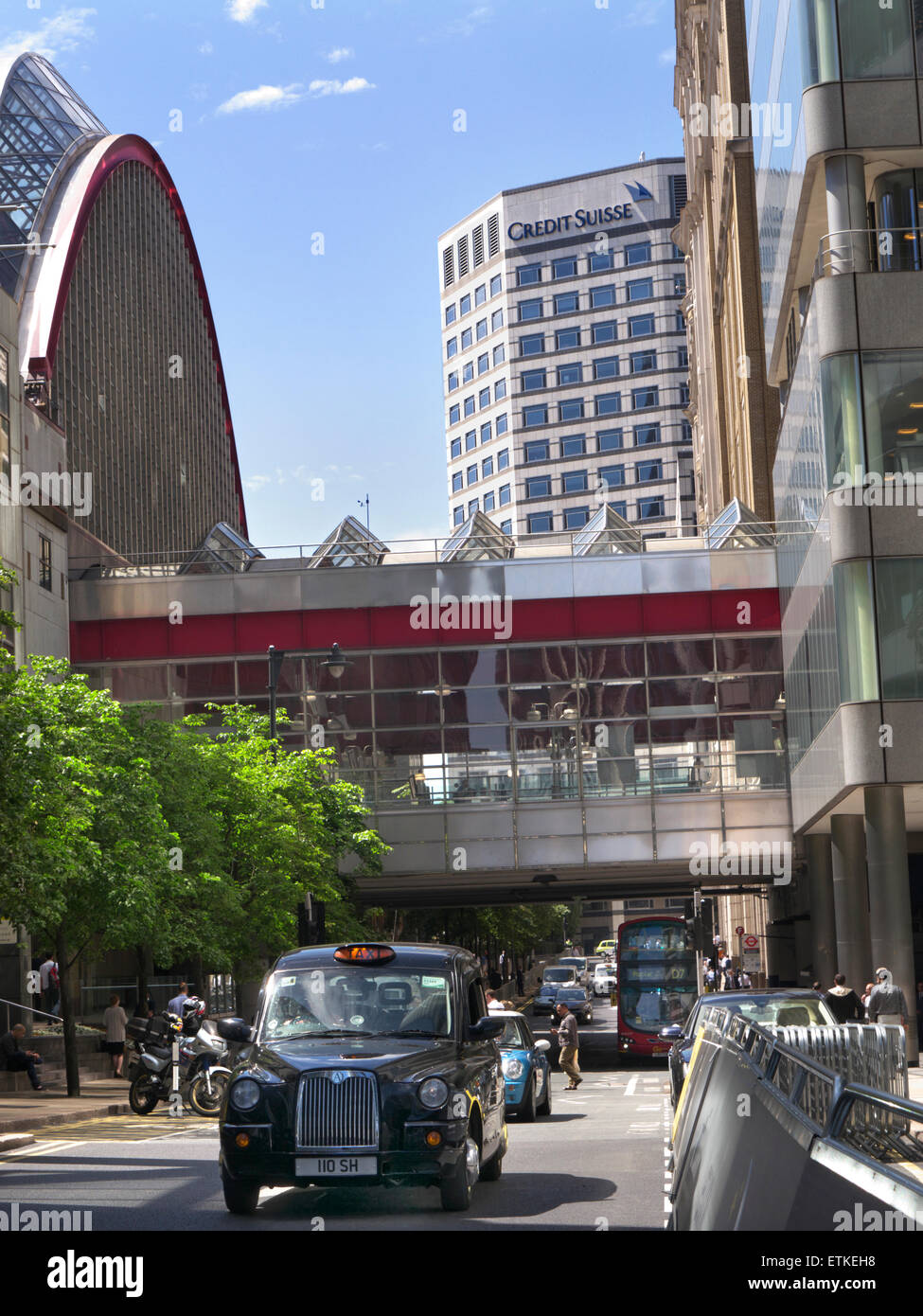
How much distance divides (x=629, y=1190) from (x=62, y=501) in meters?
41.5

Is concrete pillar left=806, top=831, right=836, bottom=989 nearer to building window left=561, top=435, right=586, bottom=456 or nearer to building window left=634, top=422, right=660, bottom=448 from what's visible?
building window left=634, top=422, right=660, bottom=448

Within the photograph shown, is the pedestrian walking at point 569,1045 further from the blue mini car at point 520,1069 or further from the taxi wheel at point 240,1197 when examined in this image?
the taxi wheel at point 240,1197

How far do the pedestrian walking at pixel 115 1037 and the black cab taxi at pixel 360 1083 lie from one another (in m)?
23.4

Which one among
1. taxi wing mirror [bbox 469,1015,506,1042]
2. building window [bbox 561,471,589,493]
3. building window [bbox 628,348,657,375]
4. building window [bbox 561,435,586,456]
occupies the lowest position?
taxi wing mirror [bbox 469,1015,506,1042]

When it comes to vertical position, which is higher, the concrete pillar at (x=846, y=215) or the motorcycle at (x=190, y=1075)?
the concrete pillar at (x=846, y=215)

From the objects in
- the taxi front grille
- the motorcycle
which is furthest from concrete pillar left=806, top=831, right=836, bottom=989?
the taxi front grille

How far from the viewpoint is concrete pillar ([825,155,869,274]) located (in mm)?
29438

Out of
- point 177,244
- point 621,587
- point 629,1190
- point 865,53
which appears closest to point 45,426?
point 621,587

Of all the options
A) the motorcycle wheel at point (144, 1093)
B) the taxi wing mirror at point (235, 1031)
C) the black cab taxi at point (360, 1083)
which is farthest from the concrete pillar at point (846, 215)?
the taxi wing mirror at point (235, 1031)

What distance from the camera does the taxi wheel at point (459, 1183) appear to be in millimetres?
10586

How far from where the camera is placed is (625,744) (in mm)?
46312

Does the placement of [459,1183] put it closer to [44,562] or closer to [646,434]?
[44,562]

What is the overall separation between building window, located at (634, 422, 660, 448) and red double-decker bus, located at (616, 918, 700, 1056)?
95.4 meters
